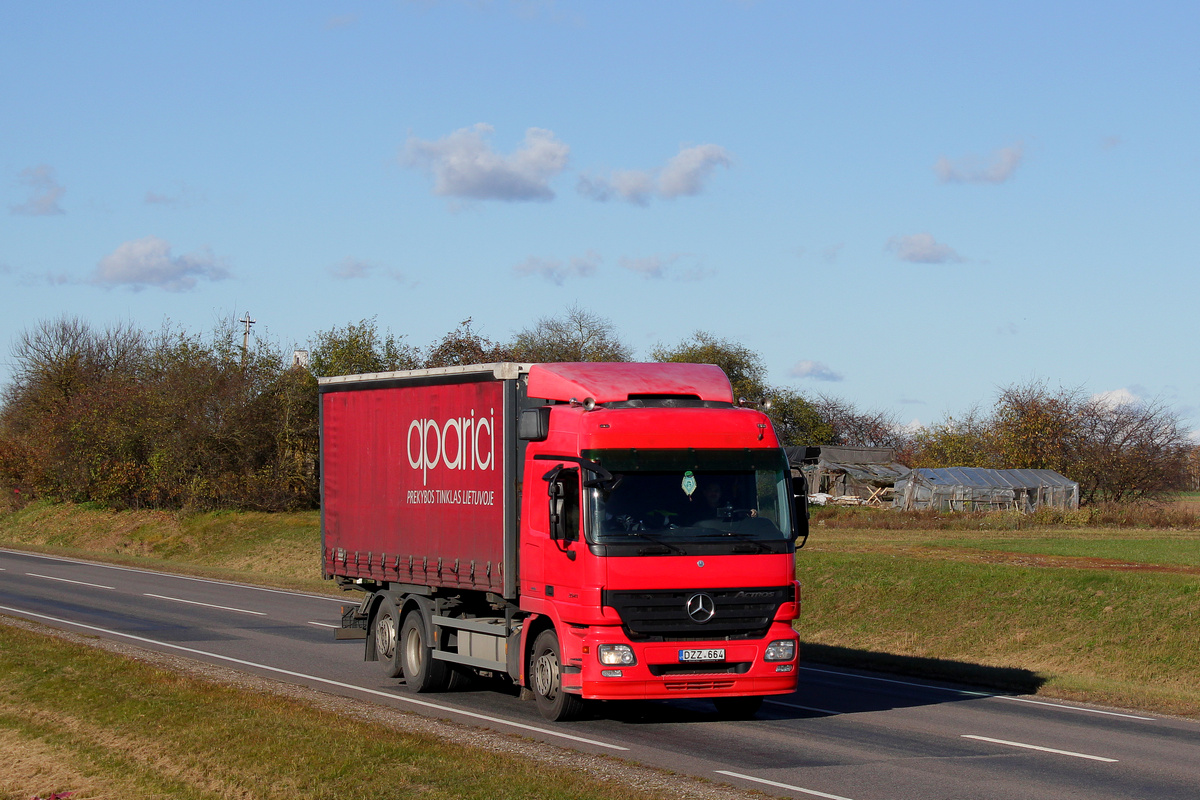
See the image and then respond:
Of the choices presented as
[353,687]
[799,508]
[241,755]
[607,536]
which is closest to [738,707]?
[799,508]

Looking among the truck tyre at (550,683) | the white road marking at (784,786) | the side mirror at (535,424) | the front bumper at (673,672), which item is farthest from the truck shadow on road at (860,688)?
the side mirror at (535,424)

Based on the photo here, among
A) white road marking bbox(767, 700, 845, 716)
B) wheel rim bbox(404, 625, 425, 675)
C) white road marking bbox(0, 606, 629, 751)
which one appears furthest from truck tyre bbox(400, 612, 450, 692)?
white road marking bbox(767, 700, 845, 716)

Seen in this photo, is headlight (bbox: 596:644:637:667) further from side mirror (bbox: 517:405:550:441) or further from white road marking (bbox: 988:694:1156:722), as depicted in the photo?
white road marking (bbox: 988:694:1156:722)

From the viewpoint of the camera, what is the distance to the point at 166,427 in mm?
52688

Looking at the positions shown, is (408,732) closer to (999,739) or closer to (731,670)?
(731,670)

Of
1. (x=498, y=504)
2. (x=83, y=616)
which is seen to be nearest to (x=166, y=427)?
(x=83, y=616)

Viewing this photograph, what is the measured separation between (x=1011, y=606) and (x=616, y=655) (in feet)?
48.7

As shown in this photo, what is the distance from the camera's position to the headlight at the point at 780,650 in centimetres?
1219

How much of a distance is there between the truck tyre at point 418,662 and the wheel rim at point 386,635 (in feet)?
1.46

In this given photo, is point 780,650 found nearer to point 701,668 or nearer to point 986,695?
point 701,668

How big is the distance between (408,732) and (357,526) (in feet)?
18.7

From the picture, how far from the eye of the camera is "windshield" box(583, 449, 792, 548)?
1201 cm

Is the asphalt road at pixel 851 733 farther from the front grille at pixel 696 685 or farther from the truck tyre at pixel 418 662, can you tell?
the front grille at pixel 696 685

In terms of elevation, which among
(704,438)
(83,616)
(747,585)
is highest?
(704,438)
